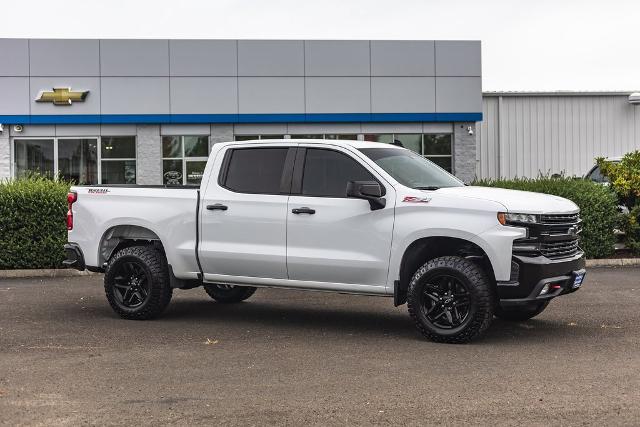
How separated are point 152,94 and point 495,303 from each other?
998 inches

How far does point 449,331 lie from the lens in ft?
27.1

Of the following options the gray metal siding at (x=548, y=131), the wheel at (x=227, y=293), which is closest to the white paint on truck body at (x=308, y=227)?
the wheel at (x=227, y=293)

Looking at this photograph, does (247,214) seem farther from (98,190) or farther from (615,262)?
(615,262)

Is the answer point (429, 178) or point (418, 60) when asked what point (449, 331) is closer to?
point (429, 178)

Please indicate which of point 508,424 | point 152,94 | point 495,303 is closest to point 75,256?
point 495,303

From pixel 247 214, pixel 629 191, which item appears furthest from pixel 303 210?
pixel 629 191

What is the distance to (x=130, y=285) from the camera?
32.8 ft

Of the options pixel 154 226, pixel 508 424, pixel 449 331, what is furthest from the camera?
pixel 154 226

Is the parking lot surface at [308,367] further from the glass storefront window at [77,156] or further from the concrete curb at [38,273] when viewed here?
the glass storefront window at [77,156]

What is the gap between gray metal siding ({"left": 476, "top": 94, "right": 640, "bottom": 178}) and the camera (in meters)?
34.1

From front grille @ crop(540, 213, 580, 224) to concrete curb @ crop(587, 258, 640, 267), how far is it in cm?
724

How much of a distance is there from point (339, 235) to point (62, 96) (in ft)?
82.2

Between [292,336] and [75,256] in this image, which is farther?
[75,256]

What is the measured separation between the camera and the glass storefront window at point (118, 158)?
32.4 m
